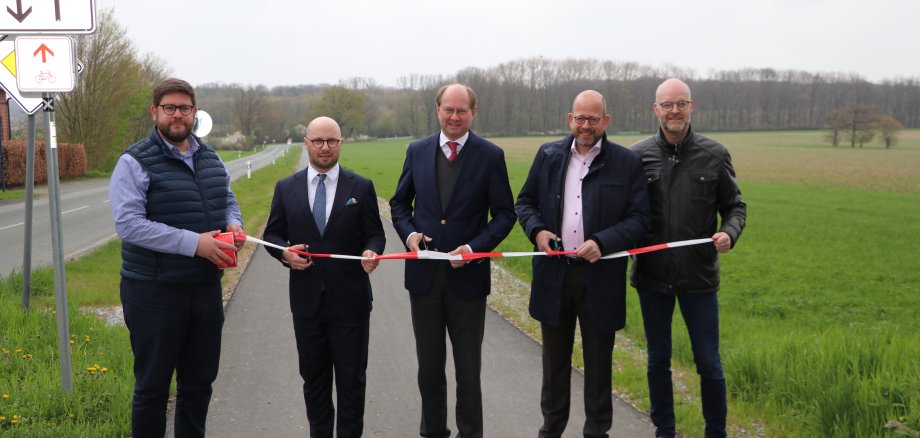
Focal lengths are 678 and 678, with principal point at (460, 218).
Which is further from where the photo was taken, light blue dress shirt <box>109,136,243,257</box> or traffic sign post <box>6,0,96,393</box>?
traffic sign post <box>6,0,96,393</box>

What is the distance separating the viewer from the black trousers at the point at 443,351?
4281 mm

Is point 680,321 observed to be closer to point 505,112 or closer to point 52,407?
point 52,407

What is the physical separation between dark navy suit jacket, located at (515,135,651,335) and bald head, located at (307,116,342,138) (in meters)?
1.36

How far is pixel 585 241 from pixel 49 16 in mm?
3941

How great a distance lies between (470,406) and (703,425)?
1.68 m

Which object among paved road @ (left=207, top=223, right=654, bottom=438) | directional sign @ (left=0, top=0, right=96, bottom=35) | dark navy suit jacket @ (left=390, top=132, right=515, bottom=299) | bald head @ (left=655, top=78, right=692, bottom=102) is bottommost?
paved road @ (left=207, top=223, right=654, bottom=438)

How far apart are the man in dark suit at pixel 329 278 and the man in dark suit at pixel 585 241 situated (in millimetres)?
1116

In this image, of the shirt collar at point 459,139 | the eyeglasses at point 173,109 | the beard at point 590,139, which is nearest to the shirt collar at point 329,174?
the shirt collar at point 459,139

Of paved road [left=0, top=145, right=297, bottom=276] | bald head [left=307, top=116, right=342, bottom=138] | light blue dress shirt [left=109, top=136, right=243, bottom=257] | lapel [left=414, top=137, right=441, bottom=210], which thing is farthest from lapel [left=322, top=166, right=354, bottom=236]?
paved road [left=0, top=145, right=297, bottom=276]

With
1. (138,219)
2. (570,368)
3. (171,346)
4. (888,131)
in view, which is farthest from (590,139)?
(888,131)

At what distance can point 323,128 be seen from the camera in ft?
13.6

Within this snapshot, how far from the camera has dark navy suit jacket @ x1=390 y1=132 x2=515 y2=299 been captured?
4.22 metres

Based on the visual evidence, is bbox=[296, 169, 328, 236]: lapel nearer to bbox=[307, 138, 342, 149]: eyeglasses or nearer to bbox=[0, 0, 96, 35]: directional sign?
bbox=[307, 138, 342, 149]: eyeglasses

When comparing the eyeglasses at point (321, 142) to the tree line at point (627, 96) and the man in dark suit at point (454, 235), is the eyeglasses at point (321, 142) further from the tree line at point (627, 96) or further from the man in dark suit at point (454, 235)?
the tree line at point (627, 96)
